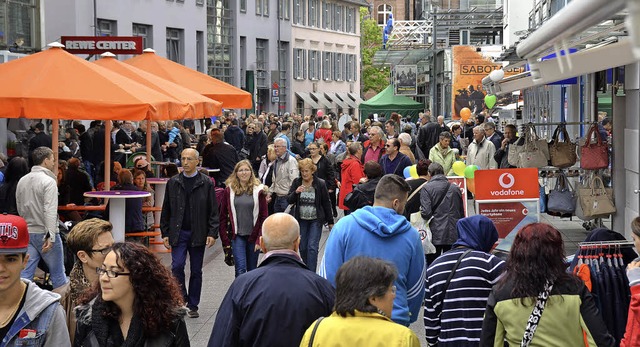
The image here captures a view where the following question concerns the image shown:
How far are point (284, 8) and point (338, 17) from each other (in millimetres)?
14177

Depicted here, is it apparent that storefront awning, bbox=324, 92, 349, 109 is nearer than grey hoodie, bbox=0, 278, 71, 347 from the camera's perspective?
No

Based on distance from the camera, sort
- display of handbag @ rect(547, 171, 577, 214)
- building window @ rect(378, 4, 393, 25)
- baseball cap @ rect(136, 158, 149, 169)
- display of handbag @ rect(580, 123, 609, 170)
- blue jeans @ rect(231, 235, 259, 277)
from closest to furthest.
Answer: blue jeans @ rect(231, 235, 259, 277) → display of handbag @ rect(580, 123, 609, 170) → display of handbag @ rect(547, 171, 577, 214) → baseball cap @ rect(136, 158, 149, 169) → building window @ rect(378, 4, 393, 25)

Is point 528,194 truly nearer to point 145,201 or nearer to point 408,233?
point 408,233

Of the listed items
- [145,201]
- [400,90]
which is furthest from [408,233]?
[400,90]

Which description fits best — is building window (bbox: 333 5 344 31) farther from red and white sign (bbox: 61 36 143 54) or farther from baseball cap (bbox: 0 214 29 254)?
baseball cap (bbox: 0 214 29 254)

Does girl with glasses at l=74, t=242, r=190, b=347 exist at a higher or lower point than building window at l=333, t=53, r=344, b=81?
lower

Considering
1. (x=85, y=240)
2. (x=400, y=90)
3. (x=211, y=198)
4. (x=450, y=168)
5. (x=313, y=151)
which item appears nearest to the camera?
(x=85, y=240)

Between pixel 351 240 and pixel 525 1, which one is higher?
pixel 525 1

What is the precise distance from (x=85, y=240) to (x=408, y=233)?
218 centimetres

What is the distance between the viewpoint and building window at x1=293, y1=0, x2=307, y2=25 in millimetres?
71706

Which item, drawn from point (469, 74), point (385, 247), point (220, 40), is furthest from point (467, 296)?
point (220, 40)

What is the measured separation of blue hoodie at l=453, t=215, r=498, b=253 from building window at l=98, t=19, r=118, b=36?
119 feet

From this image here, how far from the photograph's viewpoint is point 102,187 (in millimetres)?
16938

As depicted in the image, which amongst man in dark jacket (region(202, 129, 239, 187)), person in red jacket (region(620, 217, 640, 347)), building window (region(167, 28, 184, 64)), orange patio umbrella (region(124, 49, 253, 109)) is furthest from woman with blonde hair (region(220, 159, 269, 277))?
building window (region(167, 28, 184, 64))
